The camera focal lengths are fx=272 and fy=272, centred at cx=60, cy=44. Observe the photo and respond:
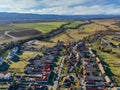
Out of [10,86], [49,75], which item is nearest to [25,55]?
[49,75]

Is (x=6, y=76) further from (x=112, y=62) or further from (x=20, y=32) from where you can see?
(x=20, y=32)

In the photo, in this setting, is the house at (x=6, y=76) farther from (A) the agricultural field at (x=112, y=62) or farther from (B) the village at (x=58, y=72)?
(A) the agricultural field at (x=112, y=62)

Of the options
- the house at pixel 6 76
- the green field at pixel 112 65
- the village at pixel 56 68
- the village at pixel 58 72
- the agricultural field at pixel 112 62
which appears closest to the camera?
the village at pixel 58 72

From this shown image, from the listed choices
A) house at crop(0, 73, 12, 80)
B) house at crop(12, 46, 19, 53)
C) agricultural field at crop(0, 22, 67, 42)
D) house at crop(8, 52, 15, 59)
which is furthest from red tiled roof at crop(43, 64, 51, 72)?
agricultural field at crop(0, 22, 67, 42)

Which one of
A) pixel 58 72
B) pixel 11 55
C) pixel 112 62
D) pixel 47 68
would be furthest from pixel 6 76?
pixel 112 62

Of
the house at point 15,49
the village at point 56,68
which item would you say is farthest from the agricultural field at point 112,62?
the house at point 15,49

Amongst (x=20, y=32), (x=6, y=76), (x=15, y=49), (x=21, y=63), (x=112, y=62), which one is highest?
(x=6, y=76)

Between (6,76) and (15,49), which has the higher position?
(6,76)

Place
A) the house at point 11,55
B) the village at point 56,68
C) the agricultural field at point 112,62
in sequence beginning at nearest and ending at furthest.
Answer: the village at point 56,68, the agricultural field at point 112,62, the house at point 11,55

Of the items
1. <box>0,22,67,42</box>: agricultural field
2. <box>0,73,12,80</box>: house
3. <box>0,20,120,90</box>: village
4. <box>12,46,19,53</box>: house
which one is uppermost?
<box>0,73,12,80</box>: house

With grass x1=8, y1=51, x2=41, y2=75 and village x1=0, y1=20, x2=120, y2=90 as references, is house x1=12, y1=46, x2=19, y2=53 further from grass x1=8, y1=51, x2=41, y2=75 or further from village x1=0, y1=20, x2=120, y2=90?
grass x1=8, y1=51, x2=41, y2=75

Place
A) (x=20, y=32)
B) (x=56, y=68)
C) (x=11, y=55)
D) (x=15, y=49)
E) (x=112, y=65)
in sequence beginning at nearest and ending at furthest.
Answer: (x=56, y=68) < (x=112, y=65) < (x=11, y=55) < (x=15, y=49) < (x=20, y=32)

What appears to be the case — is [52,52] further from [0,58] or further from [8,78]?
[8,78]
